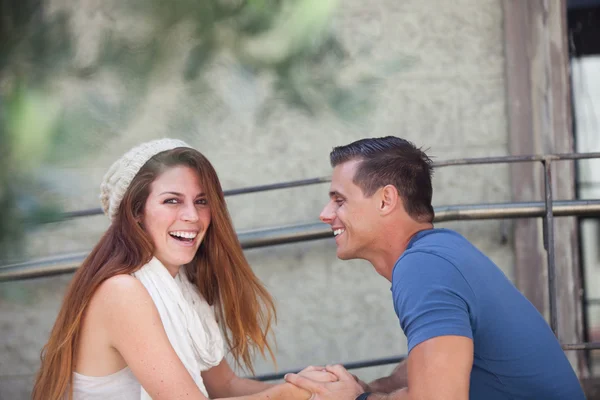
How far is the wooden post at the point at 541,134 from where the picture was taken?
4.24 metres

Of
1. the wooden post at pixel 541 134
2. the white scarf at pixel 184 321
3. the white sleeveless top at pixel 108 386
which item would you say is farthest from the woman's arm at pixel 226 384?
the wooden post at pixel 541 134

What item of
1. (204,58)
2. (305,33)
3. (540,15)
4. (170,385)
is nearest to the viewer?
(170,385)

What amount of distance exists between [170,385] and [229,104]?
79.6 inches

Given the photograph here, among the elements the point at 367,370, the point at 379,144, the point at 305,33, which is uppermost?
the point at 305,33

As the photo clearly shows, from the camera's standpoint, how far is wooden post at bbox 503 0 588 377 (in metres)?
4.24

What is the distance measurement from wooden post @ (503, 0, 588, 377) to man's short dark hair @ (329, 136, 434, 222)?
1710mm

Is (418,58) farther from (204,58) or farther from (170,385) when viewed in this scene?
(170,385)

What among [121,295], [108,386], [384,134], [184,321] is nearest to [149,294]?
[121,295]

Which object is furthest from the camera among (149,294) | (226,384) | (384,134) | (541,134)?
(384,134)

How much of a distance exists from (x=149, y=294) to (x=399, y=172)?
966 mm

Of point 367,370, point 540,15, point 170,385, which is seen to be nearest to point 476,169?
point 540,15

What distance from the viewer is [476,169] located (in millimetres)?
4355

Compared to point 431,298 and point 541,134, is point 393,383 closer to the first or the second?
point 431,298

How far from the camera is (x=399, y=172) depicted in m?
2.66
